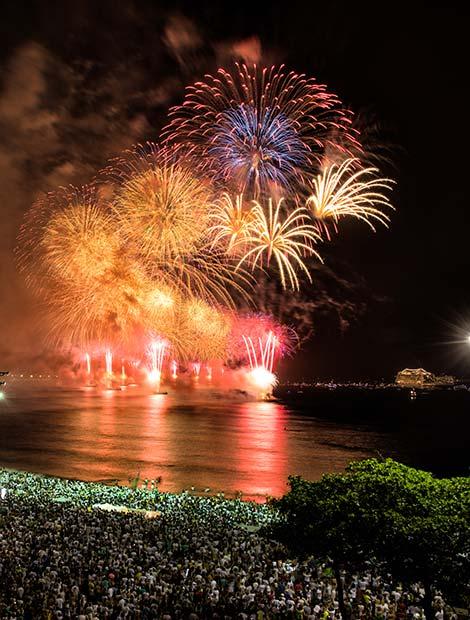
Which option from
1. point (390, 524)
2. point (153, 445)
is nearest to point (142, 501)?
point (390, 524)

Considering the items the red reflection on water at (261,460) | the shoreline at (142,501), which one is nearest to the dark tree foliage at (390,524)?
the shoreline at (142,501)

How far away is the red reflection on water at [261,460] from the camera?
39344 millimetres

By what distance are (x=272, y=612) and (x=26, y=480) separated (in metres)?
25.1

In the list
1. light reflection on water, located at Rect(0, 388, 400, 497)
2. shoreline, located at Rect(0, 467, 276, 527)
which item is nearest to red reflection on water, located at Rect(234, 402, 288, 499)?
light reflection on water, located at Rect(0, 388, 400, 497)

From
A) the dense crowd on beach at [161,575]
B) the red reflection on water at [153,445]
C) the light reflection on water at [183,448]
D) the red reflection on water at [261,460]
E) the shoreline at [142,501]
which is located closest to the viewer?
the dense crowd on beach at [161,575]

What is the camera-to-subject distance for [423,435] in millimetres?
86562

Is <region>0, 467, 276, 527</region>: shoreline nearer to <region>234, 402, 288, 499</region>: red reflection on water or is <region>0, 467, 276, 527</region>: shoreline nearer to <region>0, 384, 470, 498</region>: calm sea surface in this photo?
<region>0, 384, 470, 498</region>: calm sea surface

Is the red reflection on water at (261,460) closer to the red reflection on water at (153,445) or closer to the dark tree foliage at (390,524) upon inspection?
the red reflection on water at (153,445)

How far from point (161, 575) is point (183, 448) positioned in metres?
45.9

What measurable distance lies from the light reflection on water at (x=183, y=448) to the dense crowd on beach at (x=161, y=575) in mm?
17072

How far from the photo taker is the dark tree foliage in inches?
464

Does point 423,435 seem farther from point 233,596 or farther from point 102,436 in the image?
point 233,596

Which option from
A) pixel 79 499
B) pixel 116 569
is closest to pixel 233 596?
pixel 116 569

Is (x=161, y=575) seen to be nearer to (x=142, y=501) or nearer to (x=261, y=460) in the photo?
(x=142, y=501)
